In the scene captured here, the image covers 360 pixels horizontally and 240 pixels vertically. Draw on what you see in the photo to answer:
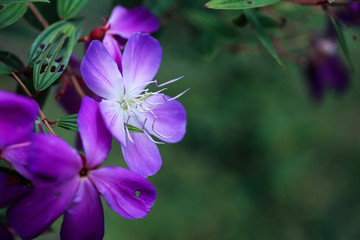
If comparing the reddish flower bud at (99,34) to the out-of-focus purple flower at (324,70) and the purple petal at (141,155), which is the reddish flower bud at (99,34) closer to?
the purple petal at (141,155)

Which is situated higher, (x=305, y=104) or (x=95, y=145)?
(x=95, y=145)

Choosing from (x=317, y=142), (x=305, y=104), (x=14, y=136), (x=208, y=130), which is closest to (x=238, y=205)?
(x=208, y=130)

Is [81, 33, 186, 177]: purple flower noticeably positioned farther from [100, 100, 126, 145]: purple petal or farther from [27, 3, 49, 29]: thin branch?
[27, 3, 49, 29]: thin branch

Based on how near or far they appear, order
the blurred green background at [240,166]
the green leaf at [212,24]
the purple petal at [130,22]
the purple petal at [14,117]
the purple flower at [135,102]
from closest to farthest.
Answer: the purple petal at [14,117]
the purple flower at [135,102]
the purple petal at [130,22]
the green leaf at [212,24]
the blurred green background at [240,166]

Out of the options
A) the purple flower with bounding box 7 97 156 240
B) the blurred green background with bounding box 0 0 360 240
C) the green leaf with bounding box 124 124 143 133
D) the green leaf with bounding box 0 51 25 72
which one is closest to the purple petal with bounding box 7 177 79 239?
the purple flower with bounding box 7 97 156 240

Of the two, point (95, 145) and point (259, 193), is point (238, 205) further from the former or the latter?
point (95, 145)

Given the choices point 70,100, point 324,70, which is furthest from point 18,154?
point 324,70

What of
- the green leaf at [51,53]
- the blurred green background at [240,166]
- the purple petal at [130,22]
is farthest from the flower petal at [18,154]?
the blurred green background at [240,166]
